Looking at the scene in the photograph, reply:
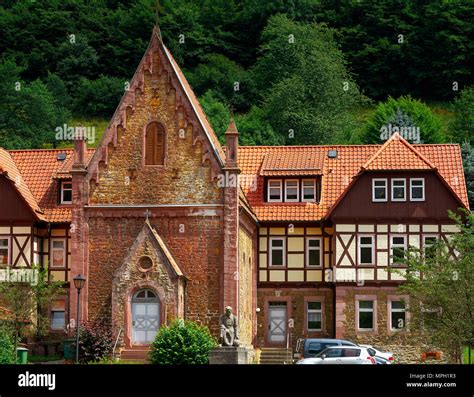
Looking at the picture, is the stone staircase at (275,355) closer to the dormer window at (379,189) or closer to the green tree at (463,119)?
the dormer window at (379,189)

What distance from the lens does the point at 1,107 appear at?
10775 cm

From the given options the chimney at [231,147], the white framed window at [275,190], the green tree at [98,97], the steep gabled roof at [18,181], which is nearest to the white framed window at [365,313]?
the white framed window at [275,190]

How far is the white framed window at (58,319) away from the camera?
61.9 metres

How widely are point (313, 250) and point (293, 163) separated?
4231mm

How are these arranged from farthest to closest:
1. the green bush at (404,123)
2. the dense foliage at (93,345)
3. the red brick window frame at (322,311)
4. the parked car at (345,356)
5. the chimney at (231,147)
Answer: the green bush at (404,123)
the red brick window frame at (322,311)
the chimney at (231,147)
the dense foliage at (93,345)
the parked car at (345,356)

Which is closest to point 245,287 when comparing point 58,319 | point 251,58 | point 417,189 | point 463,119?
point 417,189

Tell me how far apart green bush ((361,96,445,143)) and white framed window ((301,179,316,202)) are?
26.0 m

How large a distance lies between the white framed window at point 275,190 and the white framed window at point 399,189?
5359 mm

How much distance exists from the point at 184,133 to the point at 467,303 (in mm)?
15148

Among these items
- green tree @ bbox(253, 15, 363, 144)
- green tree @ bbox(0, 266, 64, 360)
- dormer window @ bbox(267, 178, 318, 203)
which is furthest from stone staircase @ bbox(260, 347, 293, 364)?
green tree @ bbox(253, 15, 363, 144)

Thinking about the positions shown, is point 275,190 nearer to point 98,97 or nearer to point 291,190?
point 291,190

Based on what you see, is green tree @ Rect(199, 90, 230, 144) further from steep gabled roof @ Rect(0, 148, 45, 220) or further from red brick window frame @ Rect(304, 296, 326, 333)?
red brick window frame @ Rect(304, 296, 326, 333)

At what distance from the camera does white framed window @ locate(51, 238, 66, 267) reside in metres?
62.5
